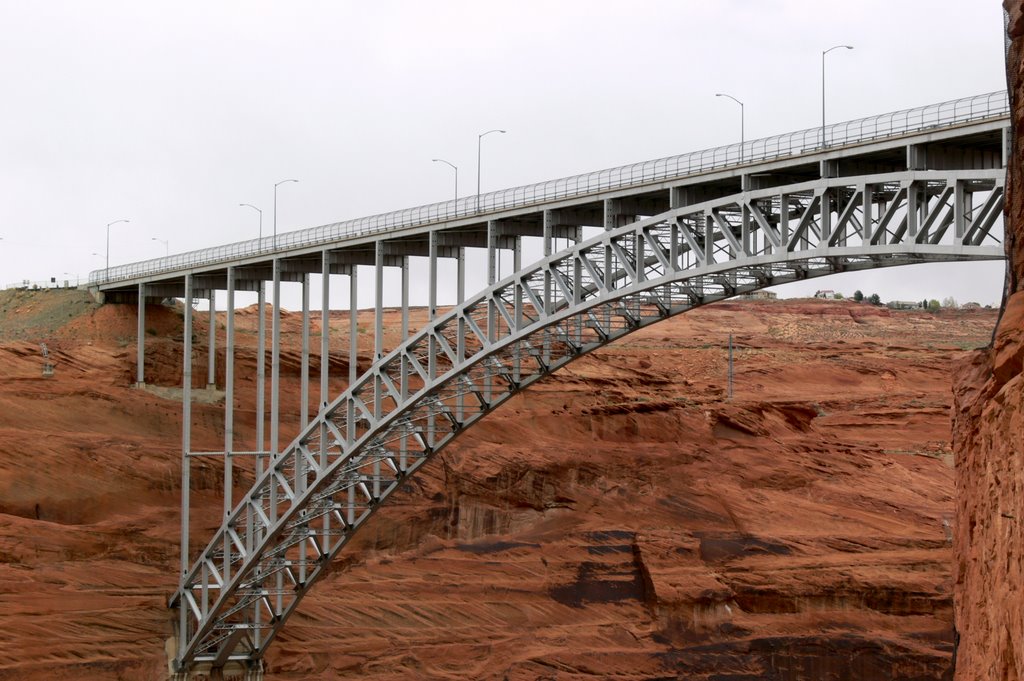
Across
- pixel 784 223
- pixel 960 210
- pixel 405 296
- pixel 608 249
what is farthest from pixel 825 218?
pixel 405 296

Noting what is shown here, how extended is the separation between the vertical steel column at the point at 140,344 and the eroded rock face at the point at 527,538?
575mm

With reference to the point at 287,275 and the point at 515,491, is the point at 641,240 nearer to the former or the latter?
the point at 287,275

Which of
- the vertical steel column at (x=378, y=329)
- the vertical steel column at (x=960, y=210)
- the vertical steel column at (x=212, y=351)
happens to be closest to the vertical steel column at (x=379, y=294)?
the vertical steel column at (x=378, y=329)

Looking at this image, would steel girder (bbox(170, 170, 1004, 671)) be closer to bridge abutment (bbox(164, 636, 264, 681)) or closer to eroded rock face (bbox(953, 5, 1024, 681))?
bridge abutment (bbox(164, 636, 264, 681))

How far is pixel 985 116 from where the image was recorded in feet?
88.2

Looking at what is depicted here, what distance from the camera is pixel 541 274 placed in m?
36.0

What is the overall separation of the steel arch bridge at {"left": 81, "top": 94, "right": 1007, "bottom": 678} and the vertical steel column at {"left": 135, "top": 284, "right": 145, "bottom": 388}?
1104 mm

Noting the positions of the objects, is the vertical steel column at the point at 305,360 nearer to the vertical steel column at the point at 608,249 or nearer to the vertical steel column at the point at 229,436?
the vertical steel column at the point at 229,436

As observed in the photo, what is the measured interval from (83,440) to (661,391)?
28.1 m

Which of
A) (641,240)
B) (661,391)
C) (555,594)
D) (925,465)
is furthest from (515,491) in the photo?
(641,240)

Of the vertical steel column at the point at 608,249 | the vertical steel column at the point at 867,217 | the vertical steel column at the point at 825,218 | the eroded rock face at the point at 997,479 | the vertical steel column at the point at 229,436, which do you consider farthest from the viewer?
the vertical steel column at the point at 229,436

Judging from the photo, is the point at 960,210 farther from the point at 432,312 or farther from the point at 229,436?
the point at 229,436

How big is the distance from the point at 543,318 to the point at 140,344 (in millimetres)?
23680

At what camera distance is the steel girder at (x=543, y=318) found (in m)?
27.4
